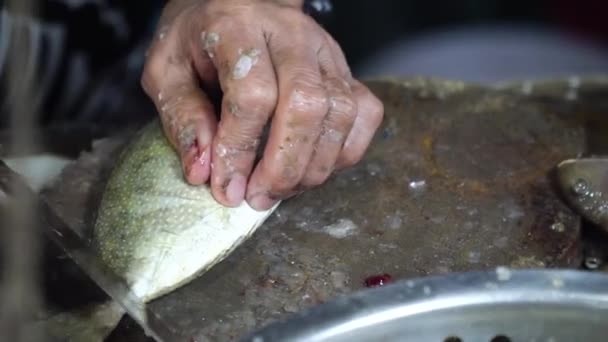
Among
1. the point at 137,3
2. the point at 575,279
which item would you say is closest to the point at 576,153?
the point at 575,279

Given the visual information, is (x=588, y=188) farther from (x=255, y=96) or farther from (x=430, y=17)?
(x=430, y=17)

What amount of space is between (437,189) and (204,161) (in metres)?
0.46

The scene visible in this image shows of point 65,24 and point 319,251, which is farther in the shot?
point 65,24

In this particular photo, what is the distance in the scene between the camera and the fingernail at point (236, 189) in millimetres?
1416

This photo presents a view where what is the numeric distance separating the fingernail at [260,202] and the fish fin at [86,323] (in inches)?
10.1

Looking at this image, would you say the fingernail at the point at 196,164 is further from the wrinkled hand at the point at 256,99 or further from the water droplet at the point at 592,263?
the water droplet at the point at 592,263

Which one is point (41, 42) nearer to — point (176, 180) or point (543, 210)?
point (176, 180)

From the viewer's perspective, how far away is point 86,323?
1.33 metres

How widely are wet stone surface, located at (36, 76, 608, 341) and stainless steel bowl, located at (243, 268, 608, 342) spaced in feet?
1.11

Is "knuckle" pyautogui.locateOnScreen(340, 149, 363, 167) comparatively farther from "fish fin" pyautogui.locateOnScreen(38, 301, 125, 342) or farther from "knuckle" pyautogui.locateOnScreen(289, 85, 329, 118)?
"fish fin" pyautogui.locateOnScreen(38, 301, 125, 342)

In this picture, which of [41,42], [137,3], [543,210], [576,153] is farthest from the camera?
[137,3]

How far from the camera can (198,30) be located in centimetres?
147

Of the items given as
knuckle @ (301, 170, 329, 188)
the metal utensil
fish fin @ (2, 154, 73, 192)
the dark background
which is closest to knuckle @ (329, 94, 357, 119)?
knuckle @ (301, 170, 329, 188)

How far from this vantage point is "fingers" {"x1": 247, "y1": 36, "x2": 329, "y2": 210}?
4.42 ft
